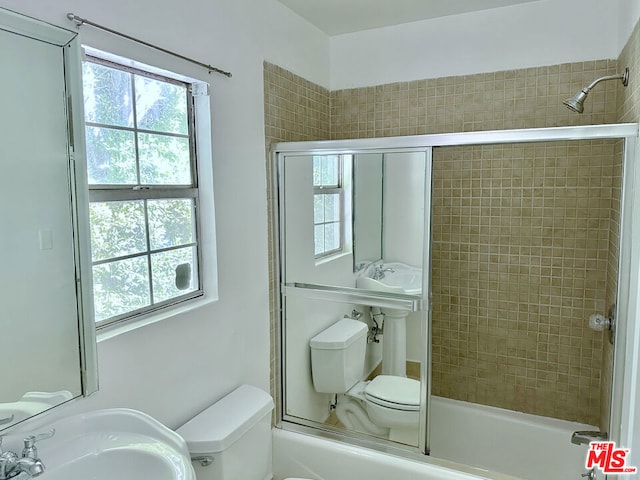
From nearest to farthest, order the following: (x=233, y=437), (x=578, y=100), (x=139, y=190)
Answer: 1. (x=139, y=190)
2. (x=233, y=437)
3. (x=578, y=100)

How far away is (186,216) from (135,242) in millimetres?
279

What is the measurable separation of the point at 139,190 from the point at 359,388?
57.1 inches

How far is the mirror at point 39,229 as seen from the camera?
1275 mm

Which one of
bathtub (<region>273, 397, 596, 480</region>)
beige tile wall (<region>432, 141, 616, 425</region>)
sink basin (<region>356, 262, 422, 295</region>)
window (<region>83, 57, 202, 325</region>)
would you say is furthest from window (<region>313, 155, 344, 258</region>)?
bathtub (<region>273, 397, 596, 480</region>)

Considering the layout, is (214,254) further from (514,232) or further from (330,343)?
(514,232)

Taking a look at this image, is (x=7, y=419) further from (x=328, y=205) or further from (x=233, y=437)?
(x=328, y=205)

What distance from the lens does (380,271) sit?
7.56ft

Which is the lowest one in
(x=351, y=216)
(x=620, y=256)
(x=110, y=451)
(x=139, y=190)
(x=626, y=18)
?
(x=110, y=451)

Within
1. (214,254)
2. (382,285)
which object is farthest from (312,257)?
A: (214,254)

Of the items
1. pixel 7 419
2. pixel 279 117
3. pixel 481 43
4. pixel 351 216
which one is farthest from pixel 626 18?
pixel 7 419

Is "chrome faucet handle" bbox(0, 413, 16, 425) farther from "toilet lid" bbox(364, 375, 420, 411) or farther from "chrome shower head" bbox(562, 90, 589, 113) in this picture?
"chrome shower head" bbox(562, 90, 589, 113)

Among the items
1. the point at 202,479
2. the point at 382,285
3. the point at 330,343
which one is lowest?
the point at 202,479

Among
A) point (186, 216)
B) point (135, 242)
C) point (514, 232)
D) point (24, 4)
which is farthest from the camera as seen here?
point (514, 232)

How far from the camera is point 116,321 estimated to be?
165cm
